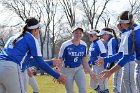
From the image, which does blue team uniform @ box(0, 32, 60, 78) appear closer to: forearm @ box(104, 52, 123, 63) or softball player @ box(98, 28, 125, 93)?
forearm @ box(104, 52, 123, 63)

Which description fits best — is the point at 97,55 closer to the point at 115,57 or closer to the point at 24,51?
the point at 115,57

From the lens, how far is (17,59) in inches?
266

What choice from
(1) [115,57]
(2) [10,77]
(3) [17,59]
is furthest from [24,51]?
(1) [115,57]

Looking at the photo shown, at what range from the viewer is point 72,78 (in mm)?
10039

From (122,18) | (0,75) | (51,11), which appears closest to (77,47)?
(122,18)

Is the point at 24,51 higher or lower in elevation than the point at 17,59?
higher

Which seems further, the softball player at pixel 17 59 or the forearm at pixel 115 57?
the forearm at pixel 115 57

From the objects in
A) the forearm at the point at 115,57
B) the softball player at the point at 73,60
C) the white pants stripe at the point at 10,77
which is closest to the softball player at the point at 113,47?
the softball player at the point at 73,60

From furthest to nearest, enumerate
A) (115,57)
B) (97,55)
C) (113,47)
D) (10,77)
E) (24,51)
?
(97,55)
(113,47)
(115,57)
(24,51)
(10,77)

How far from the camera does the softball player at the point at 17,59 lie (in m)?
6.62

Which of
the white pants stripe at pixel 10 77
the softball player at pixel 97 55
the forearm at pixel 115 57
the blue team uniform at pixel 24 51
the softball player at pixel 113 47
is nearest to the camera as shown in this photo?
the white pants stripe at pixel 10 77

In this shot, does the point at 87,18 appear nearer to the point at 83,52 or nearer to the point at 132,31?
the point at 83,52

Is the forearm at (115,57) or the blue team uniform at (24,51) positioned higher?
the blue team uniform at (24,51)

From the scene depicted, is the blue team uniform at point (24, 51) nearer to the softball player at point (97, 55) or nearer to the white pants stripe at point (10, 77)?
the white pants stripe at point (10, 77)
